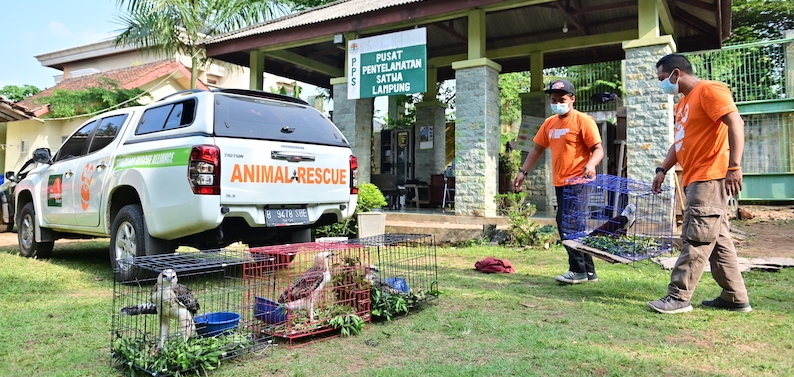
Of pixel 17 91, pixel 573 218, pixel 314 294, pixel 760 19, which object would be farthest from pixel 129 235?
pixel 17 91

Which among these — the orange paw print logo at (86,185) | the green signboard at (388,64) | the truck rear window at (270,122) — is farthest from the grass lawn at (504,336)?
the green signboard at (388,64)

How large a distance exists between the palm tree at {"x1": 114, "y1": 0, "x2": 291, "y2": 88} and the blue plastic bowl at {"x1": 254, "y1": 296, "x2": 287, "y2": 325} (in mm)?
12173

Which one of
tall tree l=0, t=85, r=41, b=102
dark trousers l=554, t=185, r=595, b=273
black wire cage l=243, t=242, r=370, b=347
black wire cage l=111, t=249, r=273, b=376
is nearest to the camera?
black wire cage l=111, t=249, r=273, b=376

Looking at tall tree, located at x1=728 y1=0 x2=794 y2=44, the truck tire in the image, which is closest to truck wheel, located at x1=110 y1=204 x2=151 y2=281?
the truck tire

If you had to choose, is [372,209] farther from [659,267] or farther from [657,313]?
[657,313]

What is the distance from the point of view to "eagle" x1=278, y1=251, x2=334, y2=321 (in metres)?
3.30

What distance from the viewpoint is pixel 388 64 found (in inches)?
415

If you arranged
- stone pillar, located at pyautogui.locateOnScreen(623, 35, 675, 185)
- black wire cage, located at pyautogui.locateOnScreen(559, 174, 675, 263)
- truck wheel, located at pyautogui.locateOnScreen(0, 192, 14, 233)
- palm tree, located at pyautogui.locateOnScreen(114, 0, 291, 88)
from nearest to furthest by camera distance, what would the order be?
1. black wire cage, located at pyautogui.locateOnScreen(559, 174, 675, 263)
2. stone pillar, located at pyautogui.locateOnScreen(623, 35, 675, 185)
3. truck wheel, located at pyautogui.locateOnScreen(0, 192, 14, 233)
4. palm tree, located at pyautogui.locateOnScreen(114, 0, 291, 88)

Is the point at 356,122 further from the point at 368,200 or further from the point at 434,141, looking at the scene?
the point at 434,141

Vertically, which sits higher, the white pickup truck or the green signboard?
the green signboard

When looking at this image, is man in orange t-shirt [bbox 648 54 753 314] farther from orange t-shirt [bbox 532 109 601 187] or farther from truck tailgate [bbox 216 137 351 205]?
truck tailgate [bbox 216 137 351 205]

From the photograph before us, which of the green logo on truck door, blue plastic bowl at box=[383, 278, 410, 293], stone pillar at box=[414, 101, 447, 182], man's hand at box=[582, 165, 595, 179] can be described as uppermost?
stone pillar at box=[414, 101, 447, 182]

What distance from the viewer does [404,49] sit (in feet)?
33.9

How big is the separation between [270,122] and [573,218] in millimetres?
2965
